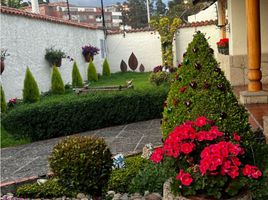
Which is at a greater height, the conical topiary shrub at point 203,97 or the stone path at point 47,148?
the conical topiary shrub at point 203,97

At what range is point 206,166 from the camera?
266 centimetres

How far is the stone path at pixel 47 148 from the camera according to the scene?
6129 millimetres

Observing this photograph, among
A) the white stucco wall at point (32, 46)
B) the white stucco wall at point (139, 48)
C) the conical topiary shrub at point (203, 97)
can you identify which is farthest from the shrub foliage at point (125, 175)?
the white stucco wall at point (139, 48)

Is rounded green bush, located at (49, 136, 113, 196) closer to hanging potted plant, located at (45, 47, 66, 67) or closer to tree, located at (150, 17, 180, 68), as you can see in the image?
hanging potted plant, located at (45, 47, 66, 67)

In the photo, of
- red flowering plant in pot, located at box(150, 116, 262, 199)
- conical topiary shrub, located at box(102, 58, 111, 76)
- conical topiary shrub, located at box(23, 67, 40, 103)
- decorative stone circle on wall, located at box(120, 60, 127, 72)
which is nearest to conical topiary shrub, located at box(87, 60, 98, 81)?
conical topiary shrub, located at box(102, 58, 111, 76)

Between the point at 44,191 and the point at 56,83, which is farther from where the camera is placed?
the point at 56,83

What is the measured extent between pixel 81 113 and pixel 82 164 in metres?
4.62

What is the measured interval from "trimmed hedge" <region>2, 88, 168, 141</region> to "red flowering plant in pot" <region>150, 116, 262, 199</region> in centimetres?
572

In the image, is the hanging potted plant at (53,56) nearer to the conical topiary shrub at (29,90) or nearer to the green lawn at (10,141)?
the conical topiary shrub at (29,90)

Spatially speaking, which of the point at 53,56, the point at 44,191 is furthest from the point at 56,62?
the point at 44,191

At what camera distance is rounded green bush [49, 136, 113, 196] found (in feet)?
13.4

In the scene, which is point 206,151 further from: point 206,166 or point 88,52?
point 88,52

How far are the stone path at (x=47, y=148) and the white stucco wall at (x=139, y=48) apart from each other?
12.7 metres

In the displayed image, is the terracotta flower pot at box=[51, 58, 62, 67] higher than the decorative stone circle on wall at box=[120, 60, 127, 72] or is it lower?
higher
